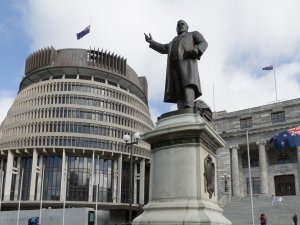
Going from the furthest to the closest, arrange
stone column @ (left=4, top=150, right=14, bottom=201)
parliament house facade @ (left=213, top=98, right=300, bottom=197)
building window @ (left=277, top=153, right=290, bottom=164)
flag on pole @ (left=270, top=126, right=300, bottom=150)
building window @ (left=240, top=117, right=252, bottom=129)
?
stone column @ (left=4, top=150, right=14, bottom=201)
building window @ (left=240, top=117, right=252, bottom=129)
building window @ (left=277, top=153, right=290, bottom=164)
parliament house facade @ (left=213, top=98, right=300, bottom=197)
flag on pole @ (left=270, top=126, right=300, bottom=150)

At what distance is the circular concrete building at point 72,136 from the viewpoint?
82.8m

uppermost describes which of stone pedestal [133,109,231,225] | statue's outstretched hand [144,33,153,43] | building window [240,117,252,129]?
building window [240,117,252,129]

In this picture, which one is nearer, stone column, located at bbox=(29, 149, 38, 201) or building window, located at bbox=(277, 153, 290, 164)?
building window, located at bbox=(277, 153, 290, 164)

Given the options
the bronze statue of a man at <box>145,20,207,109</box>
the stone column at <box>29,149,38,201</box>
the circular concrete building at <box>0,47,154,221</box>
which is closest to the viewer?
the bronze statue of a man at <box>145,20,207,109</box>

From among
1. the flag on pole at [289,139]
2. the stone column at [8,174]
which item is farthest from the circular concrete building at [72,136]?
the flag on pole at [289,139]

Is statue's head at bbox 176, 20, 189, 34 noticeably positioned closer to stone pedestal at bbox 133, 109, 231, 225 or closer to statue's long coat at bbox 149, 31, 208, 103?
statue's long coat at bbox 149, 31, 208, 103

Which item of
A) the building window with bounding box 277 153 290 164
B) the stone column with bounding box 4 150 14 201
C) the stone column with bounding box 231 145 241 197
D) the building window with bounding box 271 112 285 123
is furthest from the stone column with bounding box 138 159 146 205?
the building window with bounding box 271 112 285 123

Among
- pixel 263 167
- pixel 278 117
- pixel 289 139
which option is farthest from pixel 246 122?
pixel 289 139

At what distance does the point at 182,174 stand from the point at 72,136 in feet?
252

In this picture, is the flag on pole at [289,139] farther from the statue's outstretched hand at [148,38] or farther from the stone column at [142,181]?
the stone column at [142,181]

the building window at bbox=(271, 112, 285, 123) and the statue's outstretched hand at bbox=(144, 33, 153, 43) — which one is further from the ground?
the building window at bbox=(271, 112, 285, 123)

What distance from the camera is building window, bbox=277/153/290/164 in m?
63.1

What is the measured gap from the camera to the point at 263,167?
62.7 metres

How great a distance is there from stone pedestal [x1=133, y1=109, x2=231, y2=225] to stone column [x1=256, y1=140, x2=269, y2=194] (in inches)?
2203
